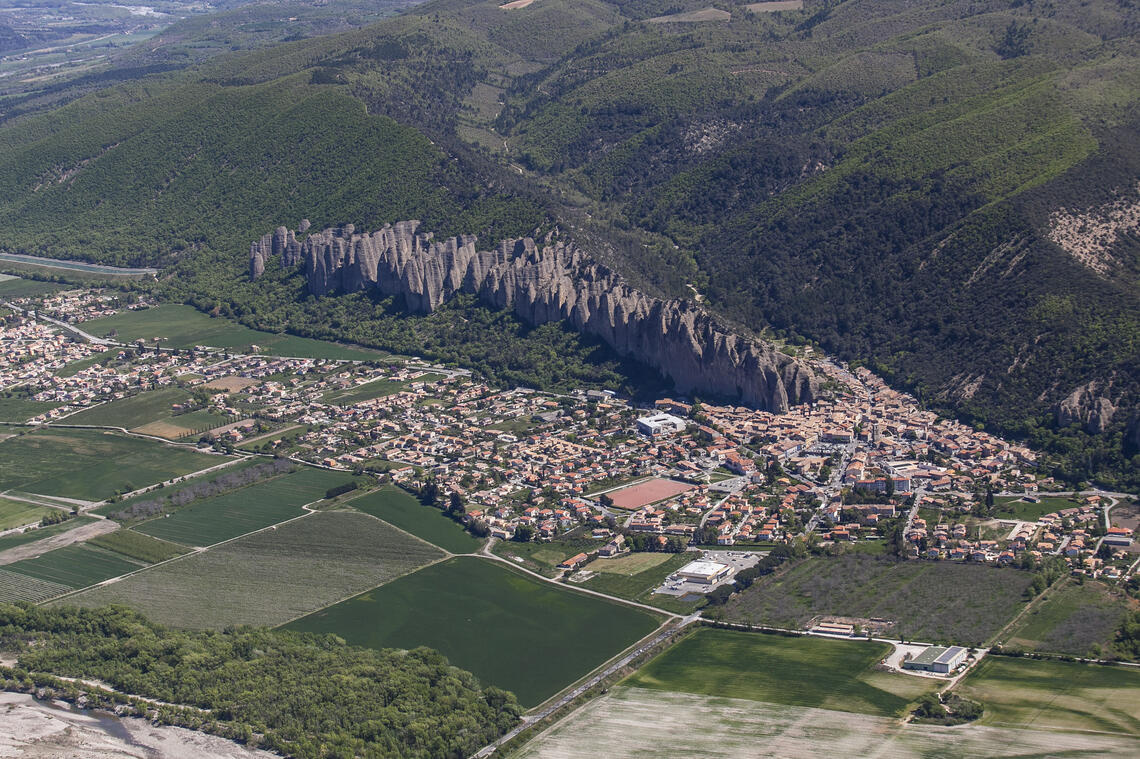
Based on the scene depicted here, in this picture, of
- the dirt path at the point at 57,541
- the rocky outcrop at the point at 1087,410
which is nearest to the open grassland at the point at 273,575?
the dirt path at the point at 57,541

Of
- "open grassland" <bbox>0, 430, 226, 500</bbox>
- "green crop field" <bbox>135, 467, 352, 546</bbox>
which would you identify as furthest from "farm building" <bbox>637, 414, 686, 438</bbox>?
"open grassland" <bbox>0, 430, 226, 500</bbox>

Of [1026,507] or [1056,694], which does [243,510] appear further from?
[1056,694]

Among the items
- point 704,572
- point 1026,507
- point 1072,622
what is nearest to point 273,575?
point 704,572

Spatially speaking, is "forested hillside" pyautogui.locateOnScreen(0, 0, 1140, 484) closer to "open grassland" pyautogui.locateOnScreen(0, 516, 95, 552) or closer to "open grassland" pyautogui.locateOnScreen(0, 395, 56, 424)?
"open grassland" pyautogui.locateOnScreen(0, 395, 56, 424)

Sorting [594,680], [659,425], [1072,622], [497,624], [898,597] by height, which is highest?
[659,425]

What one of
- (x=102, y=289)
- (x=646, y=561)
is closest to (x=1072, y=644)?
(x=646, y=561)

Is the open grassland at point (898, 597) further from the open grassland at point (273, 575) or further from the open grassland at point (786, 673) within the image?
the open grassland at point (273, 575)
